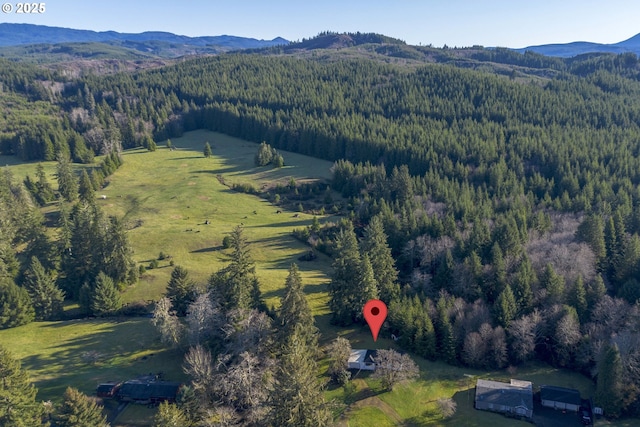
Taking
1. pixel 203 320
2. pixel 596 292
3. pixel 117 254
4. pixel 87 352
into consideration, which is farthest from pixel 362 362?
pixel 117 254

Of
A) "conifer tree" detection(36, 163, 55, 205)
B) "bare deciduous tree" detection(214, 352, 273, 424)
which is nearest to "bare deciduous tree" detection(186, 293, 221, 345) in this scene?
"bare deciduous tree" detection(214, 352, 273, 424)

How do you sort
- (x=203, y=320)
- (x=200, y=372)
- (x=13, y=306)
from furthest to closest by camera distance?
(x=13, y=306), (x=203, y=320), (x=200, y=372)

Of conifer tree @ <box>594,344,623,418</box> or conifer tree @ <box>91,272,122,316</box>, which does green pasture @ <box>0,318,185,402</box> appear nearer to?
conifer tree @ <box>91,272,122,316</box>

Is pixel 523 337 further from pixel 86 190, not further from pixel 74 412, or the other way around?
pixel 86 190

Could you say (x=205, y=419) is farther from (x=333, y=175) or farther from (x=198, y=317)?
(x=333, y=175)

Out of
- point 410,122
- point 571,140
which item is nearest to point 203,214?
point 410,122

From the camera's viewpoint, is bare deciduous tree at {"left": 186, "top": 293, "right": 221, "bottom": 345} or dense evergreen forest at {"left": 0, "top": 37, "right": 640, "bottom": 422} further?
dense evergreen forest at {"left": 0, "top": 37, "right": 640, "bottom": 422}
